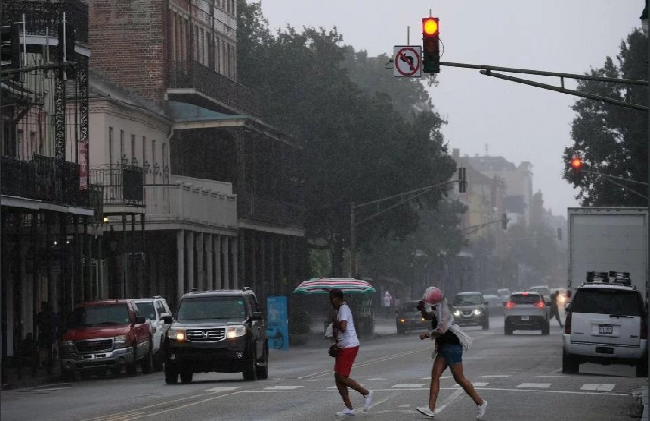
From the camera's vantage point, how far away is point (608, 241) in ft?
150

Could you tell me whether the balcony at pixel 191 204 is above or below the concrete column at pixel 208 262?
above

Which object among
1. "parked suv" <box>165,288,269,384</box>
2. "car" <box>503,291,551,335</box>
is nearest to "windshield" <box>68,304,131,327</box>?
"parked suv" <box>165,288,269,384</box>

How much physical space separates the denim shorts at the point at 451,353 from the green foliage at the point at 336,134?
61195mm

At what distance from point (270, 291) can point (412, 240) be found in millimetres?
38073

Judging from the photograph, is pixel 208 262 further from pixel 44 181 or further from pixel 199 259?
pixel 44 181

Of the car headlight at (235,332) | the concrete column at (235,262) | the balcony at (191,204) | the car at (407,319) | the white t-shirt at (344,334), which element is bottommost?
the car at (407,319)

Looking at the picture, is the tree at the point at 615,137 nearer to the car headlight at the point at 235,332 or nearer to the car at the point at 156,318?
the car at the point at 156,318

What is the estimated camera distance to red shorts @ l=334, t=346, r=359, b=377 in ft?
75.0

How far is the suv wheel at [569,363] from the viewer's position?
35031mm

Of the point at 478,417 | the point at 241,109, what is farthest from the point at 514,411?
the point at 241,109

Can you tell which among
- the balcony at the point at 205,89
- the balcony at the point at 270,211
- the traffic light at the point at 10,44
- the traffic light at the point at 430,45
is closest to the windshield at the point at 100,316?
the traffic light at the point at 10,44

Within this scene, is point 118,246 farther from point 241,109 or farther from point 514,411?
point 514,411

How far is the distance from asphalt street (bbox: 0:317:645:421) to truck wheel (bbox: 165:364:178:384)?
363 mm

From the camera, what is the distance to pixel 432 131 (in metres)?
89.6
